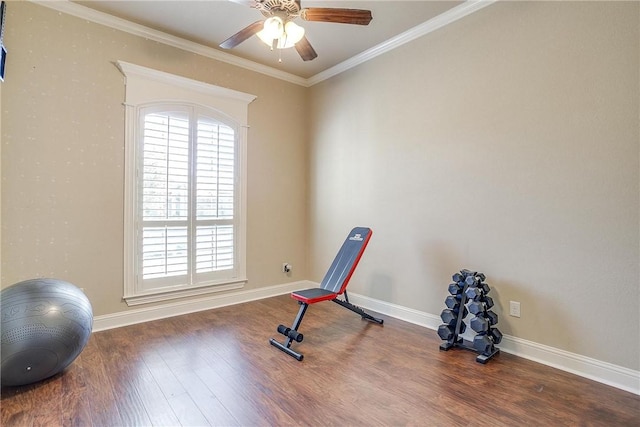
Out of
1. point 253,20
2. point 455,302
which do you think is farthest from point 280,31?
point 455,302

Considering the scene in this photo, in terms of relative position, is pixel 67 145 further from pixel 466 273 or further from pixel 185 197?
pixel 466 273

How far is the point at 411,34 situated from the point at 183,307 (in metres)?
3.90

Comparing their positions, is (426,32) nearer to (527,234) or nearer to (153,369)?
(527,234)

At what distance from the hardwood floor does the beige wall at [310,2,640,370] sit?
0.56 m

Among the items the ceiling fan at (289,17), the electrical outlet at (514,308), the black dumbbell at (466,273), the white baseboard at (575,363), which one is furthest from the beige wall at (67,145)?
the electrical outlet at (514,308)

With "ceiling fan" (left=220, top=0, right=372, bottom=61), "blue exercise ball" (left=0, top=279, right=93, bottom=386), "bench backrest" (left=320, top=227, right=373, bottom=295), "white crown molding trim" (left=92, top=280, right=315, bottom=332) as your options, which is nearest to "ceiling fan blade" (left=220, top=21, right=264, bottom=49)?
"ceiling fan" (left=220, top=0, right=372, bottom=61)

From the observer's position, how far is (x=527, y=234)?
2.68m

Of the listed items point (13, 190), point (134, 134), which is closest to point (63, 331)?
point (13, 190)

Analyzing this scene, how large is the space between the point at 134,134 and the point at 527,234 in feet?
12.5

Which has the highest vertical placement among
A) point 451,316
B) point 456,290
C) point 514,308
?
→ point 456,290

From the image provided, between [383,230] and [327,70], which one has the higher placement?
[327,70]

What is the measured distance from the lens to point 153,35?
11.3ft

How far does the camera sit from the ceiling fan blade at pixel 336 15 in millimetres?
2164

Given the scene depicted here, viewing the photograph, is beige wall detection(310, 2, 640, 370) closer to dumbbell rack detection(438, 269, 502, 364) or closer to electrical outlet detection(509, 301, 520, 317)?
electrical outlet detection(509, 301, 520, 317)
